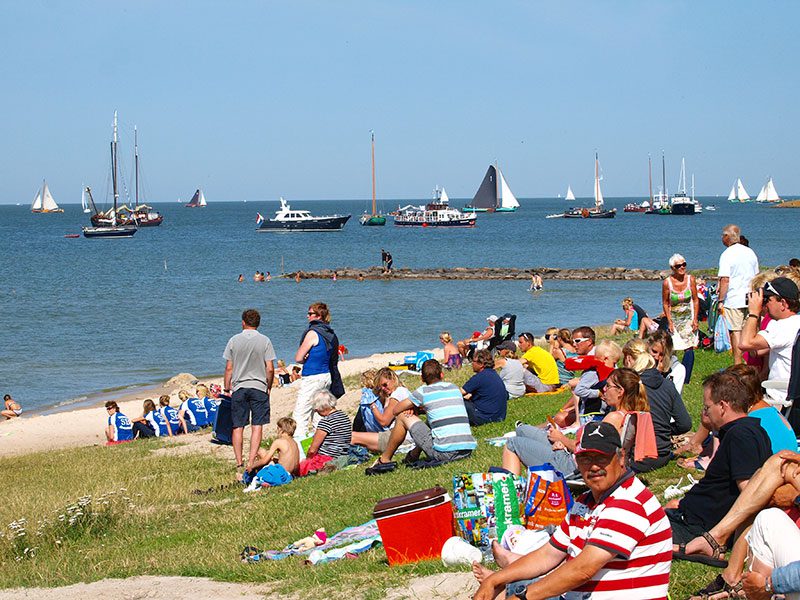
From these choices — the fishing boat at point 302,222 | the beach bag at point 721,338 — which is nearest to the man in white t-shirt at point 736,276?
the beach bag at point 721,338

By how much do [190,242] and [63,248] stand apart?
47.9 feet

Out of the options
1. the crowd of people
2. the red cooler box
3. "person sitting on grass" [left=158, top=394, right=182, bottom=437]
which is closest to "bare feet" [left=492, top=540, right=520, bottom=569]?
the crowd of people

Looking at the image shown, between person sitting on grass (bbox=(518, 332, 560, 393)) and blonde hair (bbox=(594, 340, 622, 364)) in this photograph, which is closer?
blonde hair (bbox=(594, 340, 622, 364))

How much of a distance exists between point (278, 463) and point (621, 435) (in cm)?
504

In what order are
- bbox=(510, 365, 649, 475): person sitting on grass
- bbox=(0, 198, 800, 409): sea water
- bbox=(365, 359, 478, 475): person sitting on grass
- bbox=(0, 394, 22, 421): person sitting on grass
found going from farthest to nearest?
bbox=(0, 198, 800, 409): sea water, bbox=(0, 394, 22, 421): person sitting on grass, bbox=(365, 359, 478, 475): person sitting on grass, bbox=(510, 365, 649, 475): person sitting on grass

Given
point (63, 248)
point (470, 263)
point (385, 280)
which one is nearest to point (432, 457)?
point (385, 280)

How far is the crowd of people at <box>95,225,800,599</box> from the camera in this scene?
4.51 m

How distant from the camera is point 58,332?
135 feet

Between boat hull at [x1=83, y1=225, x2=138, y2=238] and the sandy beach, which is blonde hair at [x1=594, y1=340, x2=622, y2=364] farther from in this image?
boat hull at [x1=83, y1=225, x2=138, y2=238]

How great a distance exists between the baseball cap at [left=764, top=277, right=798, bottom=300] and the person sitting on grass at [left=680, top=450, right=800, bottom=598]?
2452 mm

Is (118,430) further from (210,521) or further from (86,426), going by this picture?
(210,521)

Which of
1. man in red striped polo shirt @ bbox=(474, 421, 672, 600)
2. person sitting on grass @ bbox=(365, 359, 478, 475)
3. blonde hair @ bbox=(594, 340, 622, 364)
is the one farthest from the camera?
person sitting on grass @ bbox=(365, 359, 478, 475)

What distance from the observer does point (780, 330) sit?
773cm

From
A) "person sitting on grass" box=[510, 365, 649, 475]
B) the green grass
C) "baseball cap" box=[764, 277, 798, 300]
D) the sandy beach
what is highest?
"baseball cap" box=[764, 277, 798, 300]
